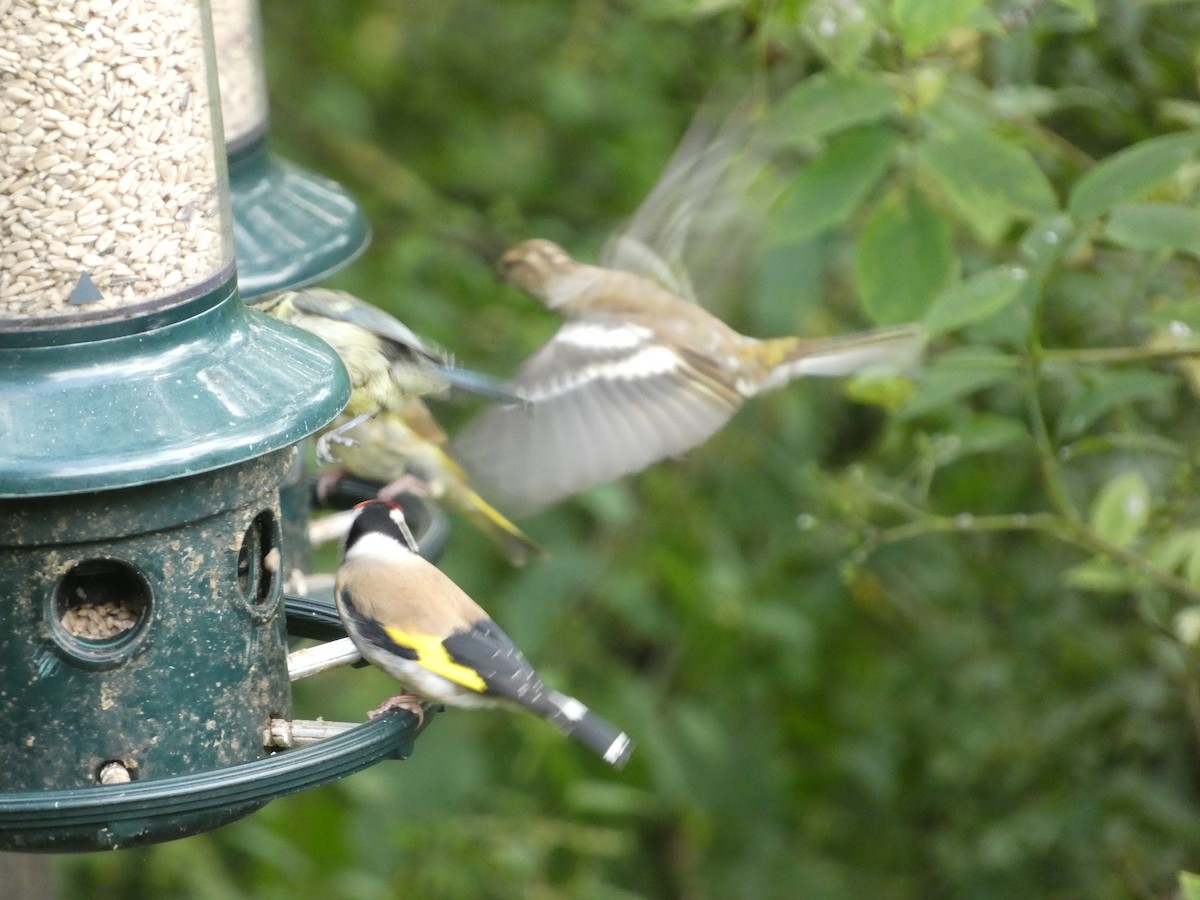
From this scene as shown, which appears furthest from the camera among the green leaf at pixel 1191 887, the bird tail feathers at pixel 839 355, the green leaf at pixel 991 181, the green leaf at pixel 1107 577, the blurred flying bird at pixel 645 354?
the bird tail feathers at pixel 839 355

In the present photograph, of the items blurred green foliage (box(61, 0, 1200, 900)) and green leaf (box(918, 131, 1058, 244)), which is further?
blurred green foliage (box(61, 0, 1200, 900))

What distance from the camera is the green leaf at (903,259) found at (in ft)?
11.6

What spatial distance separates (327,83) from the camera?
6660 millimetres

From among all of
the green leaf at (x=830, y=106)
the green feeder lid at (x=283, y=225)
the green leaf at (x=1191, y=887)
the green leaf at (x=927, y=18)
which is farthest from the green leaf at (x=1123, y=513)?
the green feeder lid at (x=283, y=225)

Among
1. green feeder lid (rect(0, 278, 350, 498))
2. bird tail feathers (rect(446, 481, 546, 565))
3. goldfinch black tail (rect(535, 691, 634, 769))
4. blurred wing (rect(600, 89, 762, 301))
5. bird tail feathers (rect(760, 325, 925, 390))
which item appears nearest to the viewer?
green feeder lid (rect(0, 278, 350, 498))

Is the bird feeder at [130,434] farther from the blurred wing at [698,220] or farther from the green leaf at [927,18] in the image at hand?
the blurred wing at [698,220]

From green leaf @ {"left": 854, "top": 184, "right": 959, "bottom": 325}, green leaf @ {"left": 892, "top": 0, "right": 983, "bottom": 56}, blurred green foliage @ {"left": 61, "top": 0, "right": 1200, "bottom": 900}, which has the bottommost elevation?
blurred green foliage @ {"left": 61, "top": 0, "right": 1200, "bottom": 900}

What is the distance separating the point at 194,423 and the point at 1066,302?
2987 millimetres

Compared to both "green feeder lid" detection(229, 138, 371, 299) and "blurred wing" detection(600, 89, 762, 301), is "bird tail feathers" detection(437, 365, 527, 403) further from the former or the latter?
"blurred wing" detection(600, 89, 762, 301)

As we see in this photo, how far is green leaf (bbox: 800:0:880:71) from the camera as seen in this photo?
3.42m

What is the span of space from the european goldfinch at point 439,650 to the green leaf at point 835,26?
1389 mm

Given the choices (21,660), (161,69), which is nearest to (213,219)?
(161,69)

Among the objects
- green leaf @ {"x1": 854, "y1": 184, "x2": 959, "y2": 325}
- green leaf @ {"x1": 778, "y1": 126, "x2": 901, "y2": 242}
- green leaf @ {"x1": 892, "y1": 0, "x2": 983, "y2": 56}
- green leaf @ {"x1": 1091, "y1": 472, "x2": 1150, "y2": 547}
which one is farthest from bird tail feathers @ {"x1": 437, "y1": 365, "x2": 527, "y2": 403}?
green leaf @ {"x1": 1091, "y1": 472, "x2": 1150, "y2": 547}

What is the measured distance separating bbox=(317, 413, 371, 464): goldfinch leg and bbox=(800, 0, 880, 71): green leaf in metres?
1.30
